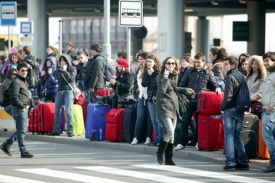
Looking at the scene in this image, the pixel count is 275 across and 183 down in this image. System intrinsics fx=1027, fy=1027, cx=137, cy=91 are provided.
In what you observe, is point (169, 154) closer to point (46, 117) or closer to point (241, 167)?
point (241, 167)

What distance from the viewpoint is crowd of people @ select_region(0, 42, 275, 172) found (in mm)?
16938

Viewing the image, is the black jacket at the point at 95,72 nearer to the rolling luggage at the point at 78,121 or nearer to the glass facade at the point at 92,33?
the rolling luggage at the point at 78,121

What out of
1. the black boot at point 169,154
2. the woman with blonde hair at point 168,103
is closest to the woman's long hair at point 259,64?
the woman with blonde hair at point 168,103

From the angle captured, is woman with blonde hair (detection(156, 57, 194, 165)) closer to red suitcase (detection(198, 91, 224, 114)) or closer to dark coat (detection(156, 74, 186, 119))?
dark coat (detection(156, 74, 186, 119))

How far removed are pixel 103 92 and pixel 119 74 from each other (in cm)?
92

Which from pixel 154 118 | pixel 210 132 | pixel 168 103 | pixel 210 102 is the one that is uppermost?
pixel 168 103

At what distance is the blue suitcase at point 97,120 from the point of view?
72.0 ft

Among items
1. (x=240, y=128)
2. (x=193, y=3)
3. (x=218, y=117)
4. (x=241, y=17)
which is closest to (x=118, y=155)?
(x=218, y=117)

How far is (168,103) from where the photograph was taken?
688 inches

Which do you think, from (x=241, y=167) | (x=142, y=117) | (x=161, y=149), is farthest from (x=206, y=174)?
(x=142, y=117)

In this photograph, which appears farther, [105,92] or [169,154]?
[105,92]

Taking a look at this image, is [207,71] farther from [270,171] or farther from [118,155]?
[270,171]

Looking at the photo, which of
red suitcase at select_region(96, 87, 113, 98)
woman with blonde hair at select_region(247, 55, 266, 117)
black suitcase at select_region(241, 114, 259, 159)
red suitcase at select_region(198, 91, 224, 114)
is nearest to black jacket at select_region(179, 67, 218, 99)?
red suitcase at select_region(198, 91, 224, 114)

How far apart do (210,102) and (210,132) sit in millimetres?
602
